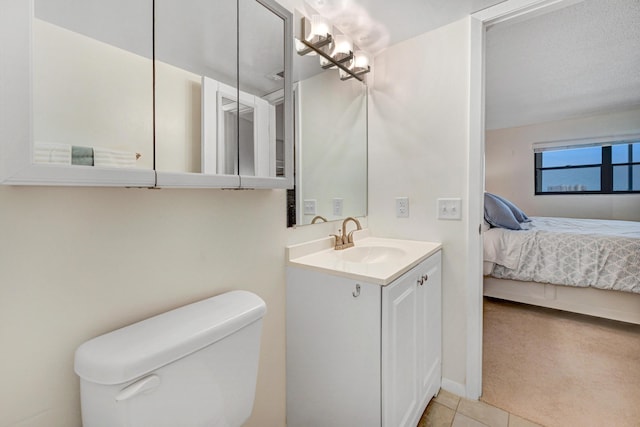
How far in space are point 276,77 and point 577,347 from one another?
2.77 metres

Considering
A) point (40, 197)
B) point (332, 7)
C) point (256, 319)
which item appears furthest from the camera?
→ point (332, 7)

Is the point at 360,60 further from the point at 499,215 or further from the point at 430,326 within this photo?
A: the point at 499,215

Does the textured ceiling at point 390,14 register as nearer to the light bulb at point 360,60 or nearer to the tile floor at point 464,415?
the light bulb at point 360,60

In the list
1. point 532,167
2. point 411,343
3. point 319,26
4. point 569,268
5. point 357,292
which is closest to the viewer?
point 357,292

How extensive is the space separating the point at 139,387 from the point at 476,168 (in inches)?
65.5

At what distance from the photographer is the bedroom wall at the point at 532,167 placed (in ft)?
13.3

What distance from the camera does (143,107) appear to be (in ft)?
2.56

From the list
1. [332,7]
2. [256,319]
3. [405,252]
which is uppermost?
[332,7]

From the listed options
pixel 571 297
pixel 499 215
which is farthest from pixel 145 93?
pixel 571 297

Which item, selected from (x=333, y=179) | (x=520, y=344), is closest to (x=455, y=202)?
(x=333, y=179)

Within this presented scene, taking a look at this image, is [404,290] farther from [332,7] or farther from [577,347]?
[577,347]

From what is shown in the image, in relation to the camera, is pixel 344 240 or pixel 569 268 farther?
pixel 569 268

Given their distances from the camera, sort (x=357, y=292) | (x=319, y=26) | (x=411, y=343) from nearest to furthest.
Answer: (x=357, y=292) → (x=411, y=343) → (x=319, y=26)

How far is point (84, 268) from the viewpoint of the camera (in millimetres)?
725
